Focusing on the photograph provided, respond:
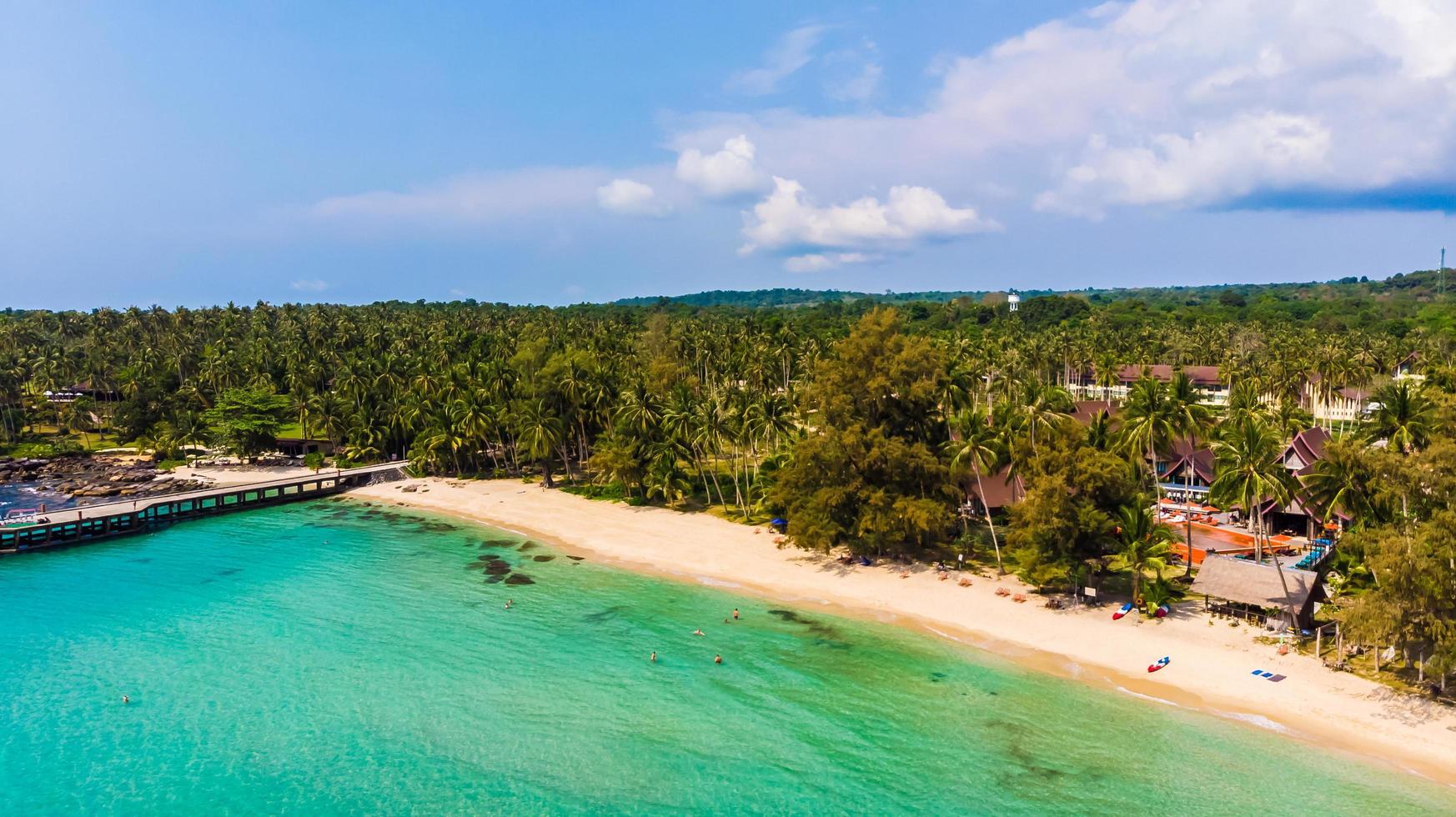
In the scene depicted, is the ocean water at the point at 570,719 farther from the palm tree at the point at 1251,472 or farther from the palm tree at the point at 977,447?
the palm tree at the point at 1251,472

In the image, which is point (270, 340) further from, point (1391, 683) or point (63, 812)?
point (1391, 683)

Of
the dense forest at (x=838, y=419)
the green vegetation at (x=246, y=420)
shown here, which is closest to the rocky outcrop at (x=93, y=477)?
the dense forest at (x=838, y=419)

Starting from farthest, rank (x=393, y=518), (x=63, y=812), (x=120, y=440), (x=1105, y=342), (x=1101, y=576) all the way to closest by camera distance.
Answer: (x=1105, y=342)
(x=120, y=440)
(x=393, y=518)
(x=1101, y=576)
(x=63, y=812)

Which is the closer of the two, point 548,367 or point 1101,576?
point 1101,576

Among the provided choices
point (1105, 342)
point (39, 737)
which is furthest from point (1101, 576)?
point (1105, 342)

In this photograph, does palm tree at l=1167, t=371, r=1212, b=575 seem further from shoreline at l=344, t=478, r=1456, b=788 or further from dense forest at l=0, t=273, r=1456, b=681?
shoreline at l=344, t=478, r=1456, b=788

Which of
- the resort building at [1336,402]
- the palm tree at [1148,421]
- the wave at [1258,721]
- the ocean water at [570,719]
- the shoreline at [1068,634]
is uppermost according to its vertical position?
the palm tree at [1148,421]
